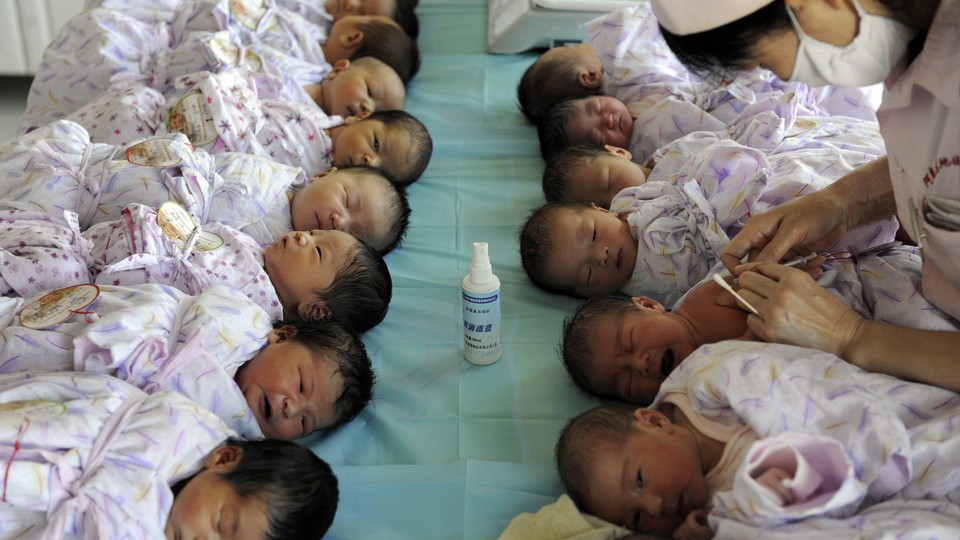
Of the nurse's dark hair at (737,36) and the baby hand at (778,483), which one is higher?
the nurse's dark hair at (737,36)

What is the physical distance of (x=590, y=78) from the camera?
2.96 metres

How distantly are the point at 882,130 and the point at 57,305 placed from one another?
151 centimetres

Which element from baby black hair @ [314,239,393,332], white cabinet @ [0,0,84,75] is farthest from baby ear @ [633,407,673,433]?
white cabinet @ [0,0,84,75]

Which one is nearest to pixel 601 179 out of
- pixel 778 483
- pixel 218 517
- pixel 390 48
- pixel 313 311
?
pixel 313 311

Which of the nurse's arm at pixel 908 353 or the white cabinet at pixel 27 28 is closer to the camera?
the nurse's arm at pixel 908 353

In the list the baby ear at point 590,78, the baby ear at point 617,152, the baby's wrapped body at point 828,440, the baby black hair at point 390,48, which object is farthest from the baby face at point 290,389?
the baby black hair at point 390,48

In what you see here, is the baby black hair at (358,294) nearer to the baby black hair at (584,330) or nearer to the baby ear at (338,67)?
the baby black hair at (584,330)

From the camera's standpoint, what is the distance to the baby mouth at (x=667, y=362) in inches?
67.5

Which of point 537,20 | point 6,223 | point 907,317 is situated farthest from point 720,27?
point 537,20

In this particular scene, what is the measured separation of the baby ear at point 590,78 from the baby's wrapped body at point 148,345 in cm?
167

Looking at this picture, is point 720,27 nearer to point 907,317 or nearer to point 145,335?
point 907,317

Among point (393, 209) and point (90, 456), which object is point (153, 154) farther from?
point (90, 456)

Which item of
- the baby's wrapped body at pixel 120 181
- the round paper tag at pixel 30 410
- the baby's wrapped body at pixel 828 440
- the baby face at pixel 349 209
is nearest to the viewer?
the baby's wrapped body at pixel 828 440

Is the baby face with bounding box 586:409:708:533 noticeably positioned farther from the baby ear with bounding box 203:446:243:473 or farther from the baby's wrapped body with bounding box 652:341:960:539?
the baby ear with bounding box 203:446:243:473
